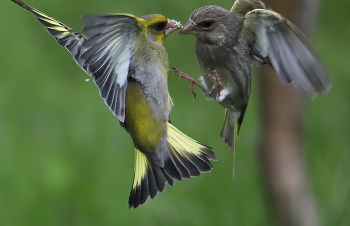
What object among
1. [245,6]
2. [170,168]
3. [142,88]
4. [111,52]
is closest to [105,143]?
[170,168]

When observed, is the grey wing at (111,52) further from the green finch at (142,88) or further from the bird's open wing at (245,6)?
the bird's open wing at (245,6)

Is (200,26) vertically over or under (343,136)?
over

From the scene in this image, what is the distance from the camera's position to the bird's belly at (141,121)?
3.91 metres

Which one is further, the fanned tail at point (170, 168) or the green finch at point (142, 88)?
the fanned tail at point (170, 168)

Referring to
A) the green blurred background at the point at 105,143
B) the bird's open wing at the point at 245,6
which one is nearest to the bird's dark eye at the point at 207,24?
the bird's open wing at the point at 245,6

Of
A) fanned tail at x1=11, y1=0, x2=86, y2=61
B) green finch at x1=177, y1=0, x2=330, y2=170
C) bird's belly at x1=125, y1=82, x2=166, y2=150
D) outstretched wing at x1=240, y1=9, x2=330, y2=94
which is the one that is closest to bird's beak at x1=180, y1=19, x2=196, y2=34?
green finch at x1=177, y1=0, x2=330, y2=170

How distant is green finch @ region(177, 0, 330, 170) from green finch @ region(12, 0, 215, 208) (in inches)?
8.2

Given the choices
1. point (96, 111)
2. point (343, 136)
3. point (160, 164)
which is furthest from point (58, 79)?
point (160, 164)

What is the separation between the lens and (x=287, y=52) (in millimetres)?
3418

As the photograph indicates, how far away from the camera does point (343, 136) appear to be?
21.7 feet

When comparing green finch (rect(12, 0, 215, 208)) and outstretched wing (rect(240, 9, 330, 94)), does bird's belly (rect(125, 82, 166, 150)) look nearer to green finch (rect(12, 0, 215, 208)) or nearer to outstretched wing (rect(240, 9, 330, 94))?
green finch (rect(12, 0, 215, 208))

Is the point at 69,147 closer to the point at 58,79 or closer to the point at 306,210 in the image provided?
the point at 58,79

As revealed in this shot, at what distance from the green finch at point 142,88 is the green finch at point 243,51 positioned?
0.68 ft

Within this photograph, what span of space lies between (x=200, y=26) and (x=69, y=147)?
2952mm
